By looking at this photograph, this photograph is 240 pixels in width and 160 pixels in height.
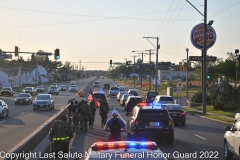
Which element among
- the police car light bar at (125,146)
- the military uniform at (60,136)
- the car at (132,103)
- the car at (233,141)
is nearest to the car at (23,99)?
the car at (132,103)

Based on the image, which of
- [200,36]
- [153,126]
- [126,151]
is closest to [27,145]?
[153,126]

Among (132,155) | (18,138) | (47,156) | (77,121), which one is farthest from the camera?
(77,121)

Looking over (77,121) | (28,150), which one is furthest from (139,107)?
(28,150)

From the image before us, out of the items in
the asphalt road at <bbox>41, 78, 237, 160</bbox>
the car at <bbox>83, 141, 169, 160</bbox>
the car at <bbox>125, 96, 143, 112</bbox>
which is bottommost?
the asphalt road at <bbox>41, 78, 237, 160</bbox>

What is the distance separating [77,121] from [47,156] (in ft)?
24.3

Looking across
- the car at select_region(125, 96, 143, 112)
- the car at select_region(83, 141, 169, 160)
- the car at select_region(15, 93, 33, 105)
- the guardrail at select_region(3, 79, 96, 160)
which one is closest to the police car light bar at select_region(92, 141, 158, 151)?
the car at select_region(83, 141, 169, 160)

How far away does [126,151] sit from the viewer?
6051 millimetres

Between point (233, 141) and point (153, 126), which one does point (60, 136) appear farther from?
point (153, 126)

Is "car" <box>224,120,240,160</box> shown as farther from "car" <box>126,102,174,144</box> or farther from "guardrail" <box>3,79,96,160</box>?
"guardrail" <box>3,79,96,160</box>

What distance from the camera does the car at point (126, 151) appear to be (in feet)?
19.5

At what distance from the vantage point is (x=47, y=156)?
13695mm

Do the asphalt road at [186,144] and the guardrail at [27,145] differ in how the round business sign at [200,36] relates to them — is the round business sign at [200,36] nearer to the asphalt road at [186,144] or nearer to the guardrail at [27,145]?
the asphalt road at [186,144]

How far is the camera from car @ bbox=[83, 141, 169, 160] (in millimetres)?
5930

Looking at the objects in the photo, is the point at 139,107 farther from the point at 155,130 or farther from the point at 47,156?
the point at 47,156
